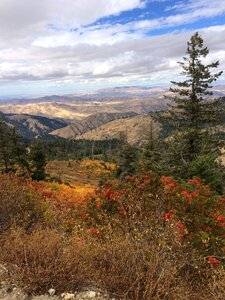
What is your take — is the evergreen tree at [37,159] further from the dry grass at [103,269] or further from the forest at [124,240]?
the dry grass at [103,269]

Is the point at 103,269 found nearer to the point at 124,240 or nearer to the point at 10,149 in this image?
Result: the point at 124,240

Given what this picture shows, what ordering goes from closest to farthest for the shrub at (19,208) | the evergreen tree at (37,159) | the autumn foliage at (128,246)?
the autumn foliage at (128,246) < the shrub at (19,208) < the evergreen tree at (37,159)

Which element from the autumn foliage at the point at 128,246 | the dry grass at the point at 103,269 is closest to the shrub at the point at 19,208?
A: the autumn foliage at the point at 128,246

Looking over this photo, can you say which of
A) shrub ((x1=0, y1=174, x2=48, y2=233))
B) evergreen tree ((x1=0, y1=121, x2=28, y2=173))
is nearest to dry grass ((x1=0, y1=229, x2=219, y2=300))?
shrub ((x1=0, y1=174, x2=48, y2=233))

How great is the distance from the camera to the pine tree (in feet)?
77.8

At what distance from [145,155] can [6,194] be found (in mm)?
30367

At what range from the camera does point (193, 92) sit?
24266mm

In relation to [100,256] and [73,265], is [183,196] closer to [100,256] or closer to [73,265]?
[100,256]

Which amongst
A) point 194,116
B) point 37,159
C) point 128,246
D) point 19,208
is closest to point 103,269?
point 128,246

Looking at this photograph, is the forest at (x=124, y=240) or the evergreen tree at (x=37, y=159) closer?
the forest at (x=124, y=240)

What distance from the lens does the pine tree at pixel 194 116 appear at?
23.7 m

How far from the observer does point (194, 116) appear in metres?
24.7

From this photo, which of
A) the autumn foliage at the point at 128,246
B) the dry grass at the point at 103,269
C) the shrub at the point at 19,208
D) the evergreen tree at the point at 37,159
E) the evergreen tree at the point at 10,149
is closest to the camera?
the dry grass at the point at 103,269

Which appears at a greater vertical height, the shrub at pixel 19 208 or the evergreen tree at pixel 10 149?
the shrub at pixel 19 208
